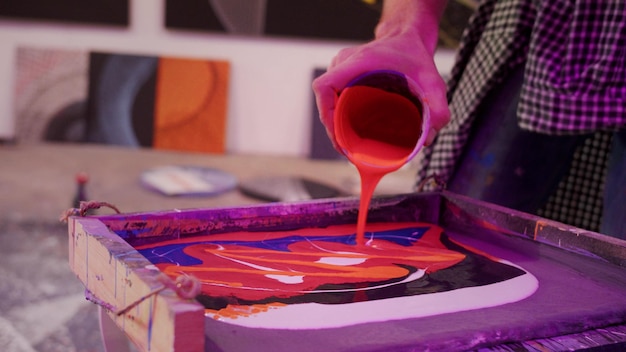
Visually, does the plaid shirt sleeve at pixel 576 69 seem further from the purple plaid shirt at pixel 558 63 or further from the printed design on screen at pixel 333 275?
the printed design on screen at pixel 333 275

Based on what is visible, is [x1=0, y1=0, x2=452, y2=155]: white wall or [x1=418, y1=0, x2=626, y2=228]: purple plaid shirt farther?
[x1=0, y1=0, x2=452, y2=155]: white wall

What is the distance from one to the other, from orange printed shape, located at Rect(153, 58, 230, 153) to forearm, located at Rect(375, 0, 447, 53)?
97.3 inches

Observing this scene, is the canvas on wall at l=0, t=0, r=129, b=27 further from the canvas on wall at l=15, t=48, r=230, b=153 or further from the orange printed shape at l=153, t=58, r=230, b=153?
the orange printed shape at l=153, t=58, r=230, b=153

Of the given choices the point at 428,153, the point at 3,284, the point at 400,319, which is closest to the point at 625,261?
the point at 400,319

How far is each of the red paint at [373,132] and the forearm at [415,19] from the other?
4.5 inches

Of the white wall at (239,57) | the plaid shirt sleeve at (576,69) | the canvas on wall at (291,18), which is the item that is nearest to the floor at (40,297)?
the plaid shirt sleeve at (576,69)

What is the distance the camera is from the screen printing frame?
49 cm

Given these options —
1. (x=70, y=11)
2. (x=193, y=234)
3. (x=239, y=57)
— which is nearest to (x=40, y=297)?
(x=193, y=234)

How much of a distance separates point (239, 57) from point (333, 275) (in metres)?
2.88

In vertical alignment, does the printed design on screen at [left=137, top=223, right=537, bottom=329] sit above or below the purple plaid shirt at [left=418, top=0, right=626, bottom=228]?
below

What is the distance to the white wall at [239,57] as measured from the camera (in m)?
3.43

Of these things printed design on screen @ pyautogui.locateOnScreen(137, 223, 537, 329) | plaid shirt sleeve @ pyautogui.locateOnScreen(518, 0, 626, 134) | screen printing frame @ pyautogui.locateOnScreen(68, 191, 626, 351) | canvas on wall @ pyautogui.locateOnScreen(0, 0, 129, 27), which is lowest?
printed design on screen @ pyautogui.locateOnScreen(137, 223, 537, 329)

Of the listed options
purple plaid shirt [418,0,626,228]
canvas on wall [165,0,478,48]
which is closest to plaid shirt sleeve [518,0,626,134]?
purple plaid shirt [418,0,626,228]

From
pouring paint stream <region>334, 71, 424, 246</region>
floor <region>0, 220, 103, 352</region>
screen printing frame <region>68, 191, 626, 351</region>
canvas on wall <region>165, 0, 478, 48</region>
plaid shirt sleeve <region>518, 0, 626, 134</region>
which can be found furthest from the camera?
canvas on wall <region>165, 0, 478, 48</region>
